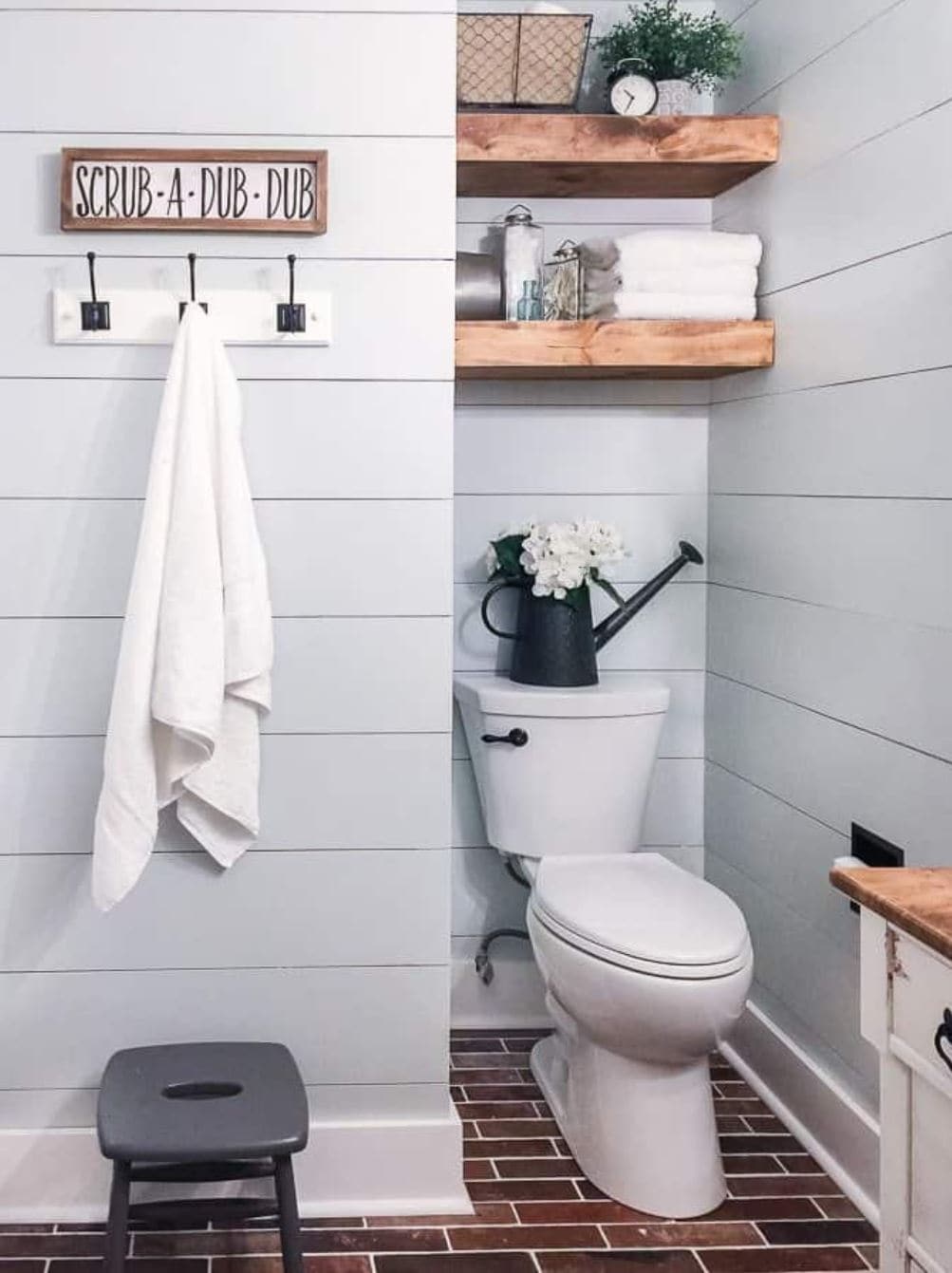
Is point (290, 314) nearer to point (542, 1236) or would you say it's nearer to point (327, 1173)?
point (327, 1173)

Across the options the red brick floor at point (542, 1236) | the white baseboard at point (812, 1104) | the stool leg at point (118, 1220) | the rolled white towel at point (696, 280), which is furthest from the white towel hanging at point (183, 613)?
the white baseboard at point (812, 1104)

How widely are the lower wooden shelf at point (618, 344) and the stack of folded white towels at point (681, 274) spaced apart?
0.10 feet

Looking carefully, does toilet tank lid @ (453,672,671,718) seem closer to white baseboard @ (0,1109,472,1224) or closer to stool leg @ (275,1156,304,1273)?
white baseboard @ (0,1109,472,1224)

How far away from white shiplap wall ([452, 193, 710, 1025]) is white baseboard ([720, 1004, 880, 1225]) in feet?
1.50

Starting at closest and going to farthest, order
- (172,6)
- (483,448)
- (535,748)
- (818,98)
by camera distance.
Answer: (172,6) → (818,98) → (535,748) → (483,448)

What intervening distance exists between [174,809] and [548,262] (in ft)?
4.33

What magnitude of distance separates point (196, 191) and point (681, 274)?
954 mm

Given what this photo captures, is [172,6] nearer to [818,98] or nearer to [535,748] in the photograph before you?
[818,98]

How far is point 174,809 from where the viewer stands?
2.48m

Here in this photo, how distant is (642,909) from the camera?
8.41 feet

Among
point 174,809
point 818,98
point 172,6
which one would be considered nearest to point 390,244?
point 172,6

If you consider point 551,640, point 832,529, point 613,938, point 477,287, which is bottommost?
point 613,938

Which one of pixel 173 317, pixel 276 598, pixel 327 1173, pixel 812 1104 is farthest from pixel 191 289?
pixel 812 1104

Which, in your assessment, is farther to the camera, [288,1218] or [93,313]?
[93,313]
